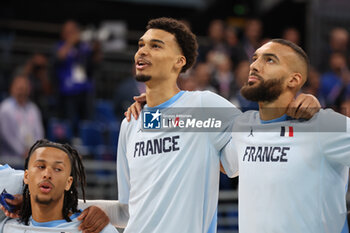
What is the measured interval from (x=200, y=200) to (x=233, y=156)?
34cm

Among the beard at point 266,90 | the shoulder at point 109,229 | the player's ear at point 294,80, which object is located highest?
the player's ear at point 294,80

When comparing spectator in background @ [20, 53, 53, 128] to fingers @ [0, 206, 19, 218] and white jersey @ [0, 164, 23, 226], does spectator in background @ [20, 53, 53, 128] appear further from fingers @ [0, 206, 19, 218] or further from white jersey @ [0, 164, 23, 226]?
fingers @ [0, 206, 19, 218]

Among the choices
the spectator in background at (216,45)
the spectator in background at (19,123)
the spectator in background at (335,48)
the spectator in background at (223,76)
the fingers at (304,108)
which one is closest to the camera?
the fingers at (304,108)

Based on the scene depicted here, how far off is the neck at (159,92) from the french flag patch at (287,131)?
0.88 meters

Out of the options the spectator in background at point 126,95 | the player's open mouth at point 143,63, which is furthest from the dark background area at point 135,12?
the player's open mouth at point 143,63

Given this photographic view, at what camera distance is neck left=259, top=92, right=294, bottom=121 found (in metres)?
4.00

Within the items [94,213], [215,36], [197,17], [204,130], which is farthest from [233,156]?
[197,17]

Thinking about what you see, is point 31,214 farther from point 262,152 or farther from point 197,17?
point 197,17

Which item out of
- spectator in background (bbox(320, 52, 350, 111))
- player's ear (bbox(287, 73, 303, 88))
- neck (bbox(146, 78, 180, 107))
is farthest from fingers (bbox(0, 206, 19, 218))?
spectator in background (bbox(320, 52, 350, 111))

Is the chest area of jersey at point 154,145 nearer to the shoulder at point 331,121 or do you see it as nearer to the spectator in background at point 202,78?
the shoulder at point 331,121

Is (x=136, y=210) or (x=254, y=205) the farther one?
(x=136, y=210)

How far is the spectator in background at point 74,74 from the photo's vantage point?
932 centimetres

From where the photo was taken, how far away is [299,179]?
12.2ft

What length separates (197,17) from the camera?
13.3m
